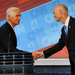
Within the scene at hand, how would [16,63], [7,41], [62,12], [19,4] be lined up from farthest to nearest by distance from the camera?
[19,4], [62,12], [7,41], [16,63]

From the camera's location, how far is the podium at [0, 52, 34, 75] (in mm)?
1594

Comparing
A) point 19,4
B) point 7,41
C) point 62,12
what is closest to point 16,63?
point 7,41

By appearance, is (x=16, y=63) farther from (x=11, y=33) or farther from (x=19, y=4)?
(x=19, y=4)

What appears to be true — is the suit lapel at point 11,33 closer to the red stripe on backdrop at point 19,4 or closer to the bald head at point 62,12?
the bald head at point 62,12

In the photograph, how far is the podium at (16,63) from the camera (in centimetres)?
159

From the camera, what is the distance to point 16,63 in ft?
5.37

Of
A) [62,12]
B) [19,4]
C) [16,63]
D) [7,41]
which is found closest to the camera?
[16,63]

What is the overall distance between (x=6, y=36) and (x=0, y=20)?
145 centimetres

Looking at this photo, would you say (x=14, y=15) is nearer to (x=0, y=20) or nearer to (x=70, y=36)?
(x=70, y=36)

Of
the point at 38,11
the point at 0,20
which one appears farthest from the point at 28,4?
the point at 0,20

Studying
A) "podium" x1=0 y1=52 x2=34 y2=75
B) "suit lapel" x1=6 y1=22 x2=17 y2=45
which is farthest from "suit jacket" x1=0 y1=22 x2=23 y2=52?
"podium" x1=0 y1=52 x2=34 y2=75

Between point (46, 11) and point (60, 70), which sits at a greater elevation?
point (46, 11)

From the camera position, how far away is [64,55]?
11.2ft

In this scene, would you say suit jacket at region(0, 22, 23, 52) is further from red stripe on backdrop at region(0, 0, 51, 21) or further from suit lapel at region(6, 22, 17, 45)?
red stripe on backdrop at region(0, 0, 51, 21)
